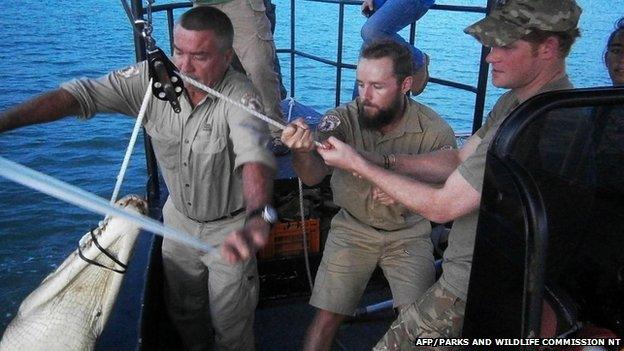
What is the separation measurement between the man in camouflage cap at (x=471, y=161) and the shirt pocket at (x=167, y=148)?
95 centimetres

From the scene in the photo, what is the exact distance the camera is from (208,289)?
11.0 feet

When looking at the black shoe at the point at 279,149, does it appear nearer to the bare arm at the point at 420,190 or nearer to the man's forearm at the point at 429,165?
the man's forearm at the point at 429,165

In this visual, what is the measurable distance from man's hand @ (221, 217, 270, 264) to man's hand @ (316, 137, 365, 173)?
1.51ft

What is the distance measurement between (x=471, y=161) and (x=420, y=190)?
0.28 metres

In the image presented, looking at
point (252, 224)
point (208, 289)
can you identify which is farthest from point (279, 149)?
point (252, 224)

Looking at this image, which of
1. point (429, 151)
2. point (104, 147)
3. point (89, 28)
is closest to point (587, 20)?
point (89, 28)

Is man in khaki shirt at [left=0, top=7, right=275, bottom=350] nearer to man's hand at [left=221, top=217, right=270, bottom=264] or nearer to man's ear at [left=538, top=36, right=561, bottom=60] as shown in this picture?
man's hand at [left=221, top=217, right=270, bottom=264]

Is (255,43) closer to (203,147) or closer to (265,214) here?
(203,147)

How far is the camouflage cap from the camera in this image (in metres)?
2.25

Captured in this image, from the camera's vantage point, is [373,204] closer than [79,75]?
Yes

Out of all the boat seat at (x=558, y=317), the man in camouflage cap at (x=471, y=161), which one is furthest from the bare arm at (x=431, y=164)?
the boat seat at (x=558, y=317)

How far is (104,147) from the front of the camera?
37.3 ft

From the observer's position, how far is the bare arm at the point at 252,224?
205cm

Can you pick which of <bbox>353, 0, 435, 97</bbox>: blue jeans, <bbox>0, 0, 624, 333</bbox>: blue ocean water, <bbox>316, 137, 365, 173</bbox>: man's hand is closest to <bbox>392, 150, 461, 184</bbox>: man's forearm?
Answer: <bbox>316, 137, 365, 173</bbox>: man's hand
